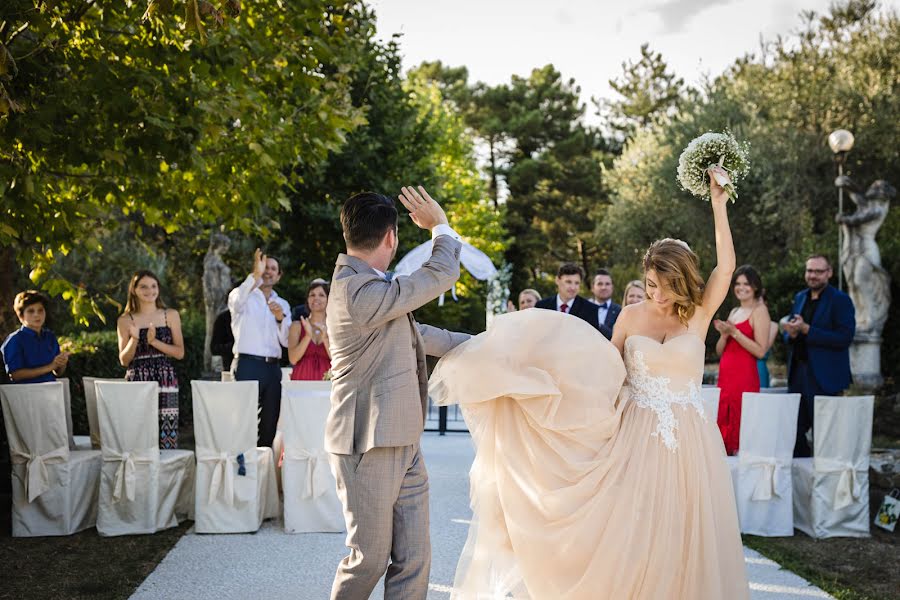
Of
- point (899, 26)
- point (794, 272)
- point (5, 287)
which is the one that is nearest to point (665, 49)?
point (899, 26)

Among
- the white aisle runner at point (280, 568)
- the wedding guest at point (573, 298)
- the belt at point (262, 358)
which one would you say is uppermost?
the wedding guest at point (573, 298)

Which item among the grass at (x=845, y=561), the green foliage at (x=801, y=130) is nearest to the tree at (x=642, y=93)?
the green foliage at (x=801, y=130)

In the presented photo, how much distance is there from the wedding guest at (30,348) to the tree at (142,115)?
0.48 m

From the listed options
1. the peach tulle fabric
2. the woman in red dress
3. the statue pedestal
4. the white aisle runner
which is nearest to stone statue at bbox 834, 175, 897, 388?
the statue pedestal

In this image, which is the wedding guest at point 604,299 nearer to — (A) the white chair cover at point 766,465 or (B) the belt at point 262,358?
(A) the white chair cover at point 766,465

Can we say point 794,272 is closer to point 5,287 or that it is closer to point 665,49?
point 5,287

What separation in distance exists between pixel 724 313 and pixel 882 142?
500 centimetres

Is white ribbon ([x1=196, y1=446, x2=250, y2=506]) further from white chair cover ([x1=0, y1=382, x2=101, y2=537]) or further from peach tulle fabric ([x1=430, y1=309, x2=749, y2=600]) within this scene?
peach tulle fabric ([x1=430, y1=309, x2=749, y2=600])

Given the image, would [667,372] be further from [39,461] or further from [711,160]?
[39,461]

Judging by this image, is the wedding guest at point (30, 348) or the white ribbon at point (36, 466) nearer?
the white ribbon at point (36, 466)

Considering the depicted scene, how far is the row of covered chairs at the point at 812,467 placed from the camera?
6.48m

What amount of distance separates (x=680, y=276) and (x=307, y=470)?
359cm

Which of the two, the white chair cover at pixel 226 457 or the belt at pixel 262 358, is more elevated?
the belt at pixel 262 358

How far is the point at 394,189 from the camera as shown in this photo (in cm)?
1648
